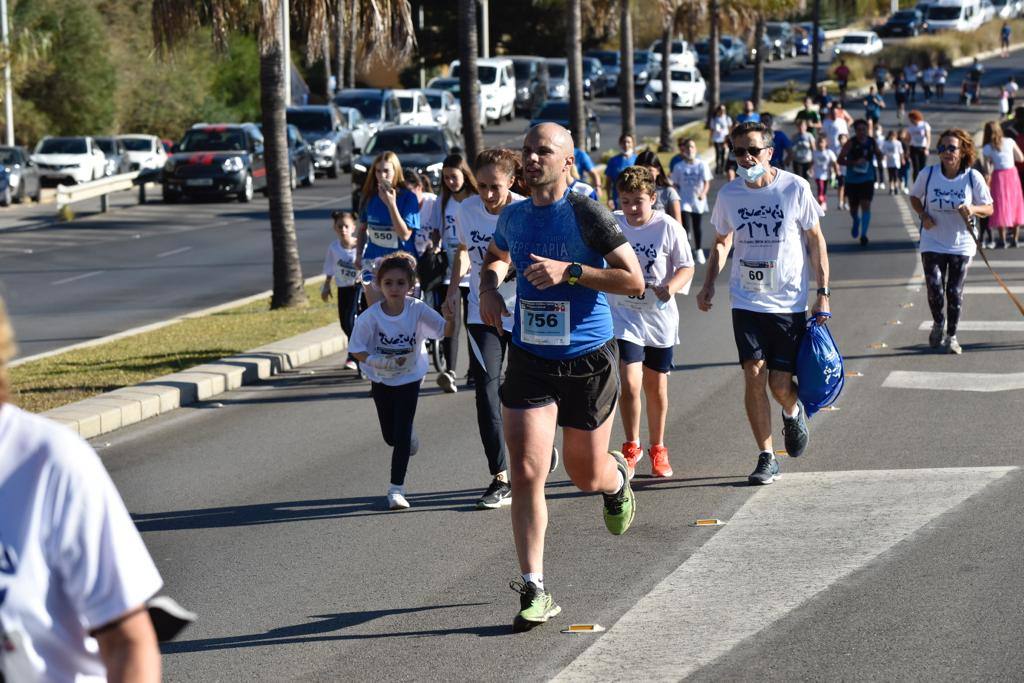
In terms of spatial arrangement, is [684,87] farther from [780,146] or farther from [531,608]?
[531,608]

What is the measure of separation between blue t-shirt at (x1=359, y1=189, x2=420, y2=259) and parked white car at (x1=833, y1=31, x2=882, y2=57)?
7844cm

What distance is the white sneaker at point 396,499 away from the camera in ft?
28.8

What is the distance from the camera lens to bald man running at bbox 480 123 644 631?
643cm

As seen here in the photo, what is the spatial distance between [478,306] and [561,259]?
88.8 inches

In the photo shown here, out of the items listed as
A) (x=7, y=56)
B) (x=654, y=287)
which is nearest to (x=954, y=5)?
(x=7, y=56)

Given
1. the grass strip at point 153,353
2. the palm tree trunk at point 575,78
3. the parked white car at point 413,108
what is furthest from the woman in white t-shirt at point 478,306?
the parked white car at point 413,108

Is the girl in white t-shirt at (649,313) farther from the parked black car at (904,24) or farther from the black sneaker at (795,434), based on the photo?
the parked black car at (904,24)

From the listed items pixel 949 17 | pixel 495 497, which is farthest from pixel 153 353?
pixel 949 17

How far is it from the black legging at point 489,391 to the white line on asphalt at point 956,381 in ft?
14.2

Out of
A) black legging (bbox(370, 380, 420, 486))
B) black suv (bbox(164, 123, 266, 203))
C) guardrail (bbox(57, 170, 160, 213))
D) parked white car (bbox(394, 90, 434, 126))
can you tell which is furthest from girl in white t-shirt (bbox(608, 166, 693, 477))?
parked white car (bbox(394, 90, 434, 126))

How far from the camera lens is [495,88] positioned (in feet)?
195

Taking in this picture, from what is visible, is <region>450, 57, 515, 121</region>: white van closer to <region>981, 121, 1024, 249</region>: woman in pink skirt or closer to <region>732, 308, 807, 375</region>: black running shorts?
<region>981, 121, 1024, 249</region>: woman in pink skirt

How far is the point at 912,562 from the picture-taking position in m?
7.17

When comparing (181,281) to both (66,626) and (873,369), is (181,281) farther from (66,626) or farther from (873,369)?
(66,626)
